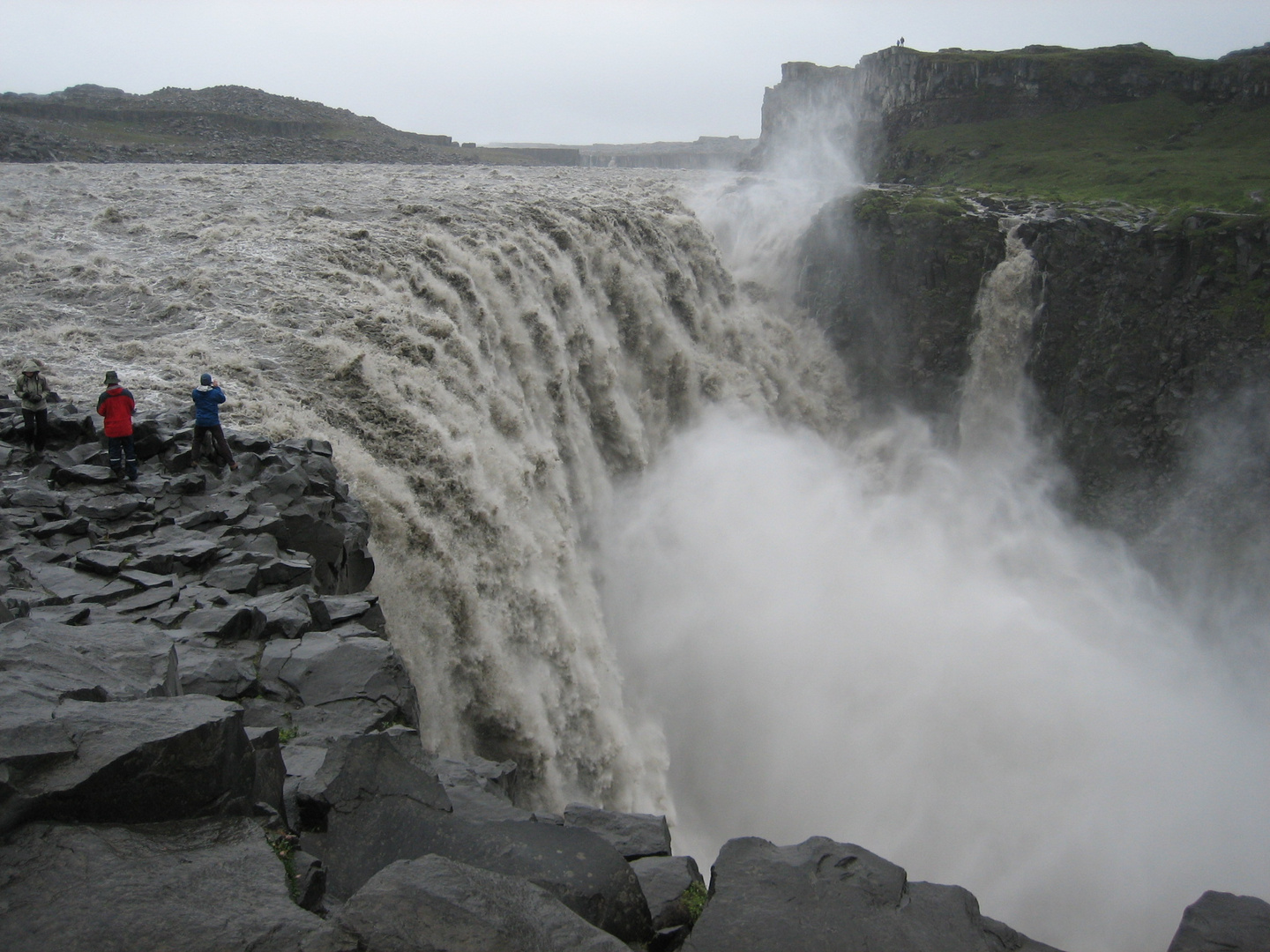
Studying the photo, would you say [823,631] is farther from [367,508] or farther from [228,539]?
[228,539]

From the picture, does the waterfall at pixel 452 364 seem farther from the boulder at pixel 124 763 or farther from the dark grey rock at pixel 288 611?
the boulder at pixel 124 763

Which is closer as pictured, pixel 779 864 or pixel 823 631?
pixel 779 864

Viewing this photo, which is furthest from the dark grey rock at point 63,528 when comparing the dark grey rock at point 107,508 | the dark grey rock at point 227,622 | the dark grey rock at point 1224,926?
the dark grey rock at point 1224,926

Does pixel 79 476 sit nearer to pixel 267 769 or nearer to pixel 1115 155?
pixel 267 769

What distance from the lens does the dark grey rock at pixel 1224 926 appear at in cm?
720

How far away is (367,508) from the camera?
13219 mm

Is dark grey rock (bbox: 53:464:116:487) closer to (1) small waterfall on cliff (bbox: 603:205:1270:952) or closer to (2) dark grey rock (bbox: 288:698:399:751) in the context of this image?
(2) dark grey rock (bbox: 288:698:399:751)

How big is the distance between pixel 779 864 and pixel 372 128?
82.5 m

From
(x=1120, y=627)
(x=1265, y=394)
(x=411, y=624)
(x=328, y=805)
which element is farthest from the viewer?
(x=1265, y=394)

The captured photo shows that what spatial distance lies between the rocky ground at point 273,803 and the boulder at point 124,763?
14 mm

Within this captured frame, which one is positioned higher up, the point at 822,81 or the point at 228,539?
the point at 822,81

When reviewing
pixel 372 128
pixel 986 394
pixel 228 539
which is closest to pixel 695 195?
pixel 986 394

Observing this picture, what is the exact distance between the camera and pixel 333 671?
8.70 metres

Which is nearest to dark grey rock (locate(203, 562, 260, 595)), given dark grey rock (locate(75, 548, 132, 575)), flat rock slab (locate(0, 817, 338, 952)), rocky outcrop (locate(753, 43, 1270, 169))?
dark grey rock (locate(75, 548, 132, 575))
